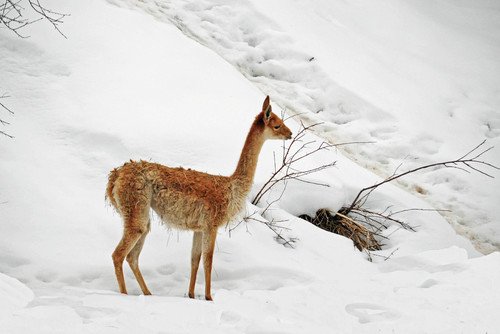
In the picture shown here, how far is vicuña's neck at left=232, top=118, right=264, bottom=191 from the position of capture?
5.40m

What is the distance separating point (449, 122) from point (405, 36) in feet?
14.5


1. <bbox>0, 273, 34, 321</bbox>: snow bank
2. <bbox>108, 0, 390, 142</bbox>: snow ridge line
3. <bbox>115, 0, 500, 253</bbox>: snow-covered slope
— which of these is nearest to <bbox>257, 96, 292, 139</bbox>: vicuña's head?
<bbox>0, 273, 34, 321</bbox>: snow bank

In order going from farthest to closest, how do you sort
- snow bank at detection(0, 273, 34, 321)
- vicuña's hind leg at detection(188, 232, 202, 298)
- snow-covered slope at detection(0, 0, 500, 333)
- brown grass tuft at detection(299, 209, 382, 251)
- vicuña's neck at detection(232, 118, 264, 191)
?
brown grass tuft at detection(299, 209, 382, 251) → vicuña's neck at detection(232, 118, 264, 191) → vicuña's hind leg at detection(188, 232, 202, 298) → snow-covered slope at detection(0, 0, 500, 333) → snow bank at detection(0, 273, 34, 321)

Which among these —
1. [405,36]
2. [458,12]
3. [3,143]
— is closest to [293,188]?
[3,143]

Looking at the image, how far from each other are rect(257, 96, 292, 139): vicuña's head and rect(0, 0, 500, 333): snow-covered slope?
1.18 m

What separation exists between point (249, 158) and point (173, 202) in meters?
0.98

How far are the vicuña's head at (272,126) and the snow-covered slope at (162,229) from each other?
46.4 inches

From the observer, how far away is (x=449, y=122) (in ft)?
39.3

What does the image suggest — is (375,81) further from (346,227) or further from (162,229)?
(162,229)

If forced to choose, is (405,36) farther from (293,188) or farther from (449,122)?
(293,188)

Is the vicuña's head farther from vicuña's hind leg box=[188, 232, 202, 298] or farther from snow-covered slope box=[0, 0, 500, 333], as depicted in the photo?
vicuña's hind leg box=[188, 232, 202, 298]

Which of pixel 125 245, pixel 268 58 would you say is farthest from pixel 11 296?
pixel 268 58

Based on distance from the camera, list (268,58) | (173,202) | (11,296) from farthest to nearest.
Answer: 1. (268,58)
2. (173,202)
3. (11,296)

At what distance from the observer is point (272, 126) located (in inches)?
218
